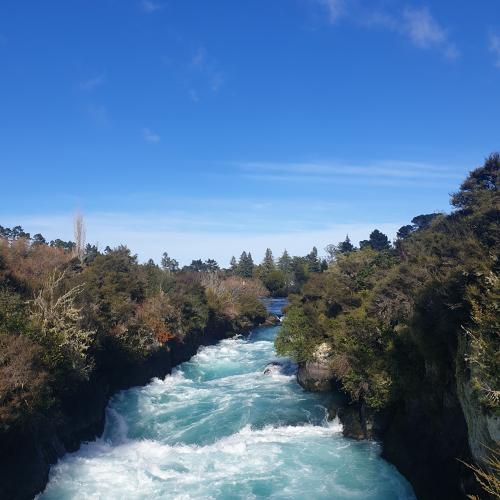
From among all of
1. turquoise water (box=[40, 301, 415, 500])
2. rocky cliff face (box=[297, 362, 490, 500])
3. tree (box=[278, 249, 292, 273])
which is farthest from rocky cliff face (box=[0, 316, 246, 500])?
tree (box=[278, 249, 292, 273])

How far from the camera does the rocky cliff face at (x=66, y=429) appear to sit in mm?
18156

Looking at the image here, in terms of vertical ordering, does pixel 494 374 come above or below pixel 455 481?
above

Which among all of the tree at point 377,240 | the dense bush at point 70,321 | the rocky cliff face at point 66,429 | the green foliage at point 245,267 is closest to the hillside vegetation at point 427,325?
the rocky cliff face at point 66,429

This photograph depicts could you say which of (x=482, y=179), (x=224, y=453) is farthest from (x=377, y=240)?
(x=224, y=453)

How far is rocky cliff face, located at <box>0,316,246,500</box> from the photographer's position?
18.2 m

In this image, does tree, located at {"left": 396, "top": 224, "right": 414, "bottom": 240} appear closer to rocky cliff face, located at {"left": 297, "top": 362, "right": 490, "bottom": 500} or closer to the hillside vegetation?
the hillside vegetation

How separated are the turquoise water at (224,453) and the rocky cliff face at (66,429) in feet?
2.28

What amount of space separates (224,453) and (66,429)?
27.5 feet

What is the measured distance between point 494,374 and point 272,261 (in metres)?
132

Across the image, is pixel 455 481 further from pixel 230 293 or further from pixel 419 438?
pixel 230 293

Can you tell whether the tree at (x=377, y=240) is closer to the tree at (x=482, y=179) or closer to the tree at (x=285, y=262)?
the tree at (x=285, y=262)

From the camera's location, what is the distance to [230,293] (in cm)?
7212

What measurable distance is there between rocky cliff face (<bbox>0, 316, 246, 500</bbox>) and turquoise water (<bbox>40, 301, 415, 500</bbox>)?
696 millimetres

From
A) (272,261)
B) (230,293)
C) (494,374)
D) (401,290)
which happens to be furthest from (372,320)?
(272,261)
